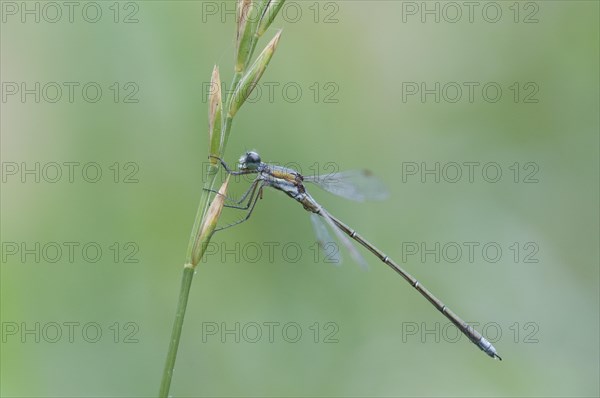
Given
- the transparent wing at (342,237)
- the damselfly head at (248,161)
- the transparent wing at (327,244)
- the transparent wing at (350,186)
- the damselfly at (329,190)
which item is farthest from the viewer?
the transparent wing at (350,186)

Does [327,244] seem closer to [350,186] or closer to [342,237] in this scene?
[350,186]

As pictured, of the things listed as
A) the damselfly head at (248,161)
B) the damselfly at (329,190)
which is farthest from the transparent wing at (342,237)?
the damselfly head at (248,161)

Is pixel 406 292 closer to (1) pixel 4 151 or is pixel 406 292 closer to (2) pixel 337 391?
(2) pixel 337 391

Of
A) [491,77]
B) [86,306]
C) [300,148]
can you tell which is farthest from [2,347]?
[491,77]

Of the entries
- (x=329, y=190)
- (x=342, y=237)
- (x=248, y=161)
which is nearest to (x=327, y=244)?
(x=329, y=190)

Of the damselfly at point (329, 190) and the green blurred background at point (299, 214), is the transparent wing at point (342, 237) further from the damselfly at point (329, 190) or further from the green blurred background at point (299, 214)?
the green blurred background at point (299, 214)

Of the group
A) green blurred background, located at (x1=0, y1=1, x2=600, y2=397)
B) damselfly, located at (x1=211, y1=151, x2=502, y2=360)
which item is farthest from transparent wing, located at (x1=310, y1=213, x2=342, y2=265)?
green blurred background, located at (x1=0, y1=1, x2=600, y2=397)

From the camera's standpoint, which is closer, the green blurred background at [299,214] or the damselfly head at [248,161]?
the damselfly head at [248,161]
